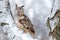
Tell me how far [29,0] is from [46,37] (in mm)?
379

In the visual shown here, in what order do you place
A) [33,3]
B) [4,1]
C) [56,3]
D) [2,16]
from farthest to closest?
[4,1] → [2,16] → [33,3] → [56,3]

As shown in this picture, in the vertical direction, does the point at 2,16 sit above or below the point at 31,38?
Answer: above

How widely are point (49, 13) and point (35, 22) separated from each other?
5.8 inches

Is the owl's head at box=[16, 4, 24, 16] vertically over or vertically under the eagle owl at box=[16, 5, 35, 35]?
over

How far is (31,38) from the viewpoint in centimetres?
153

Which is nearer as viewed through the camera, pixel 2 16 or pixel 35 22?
pixel 35 22

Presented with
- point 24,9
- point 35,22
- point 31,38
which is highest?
point 24,9

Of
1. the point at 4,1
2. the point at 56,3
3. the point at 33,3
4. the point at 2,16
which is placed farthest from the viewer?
the point at 4,1

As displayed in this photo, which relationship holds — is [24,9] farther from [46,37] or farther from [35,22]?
[46,37]

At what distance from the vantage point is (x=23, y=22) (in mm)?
1607

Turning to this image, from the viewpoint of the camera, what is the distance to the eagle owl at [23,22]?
5.10 feet

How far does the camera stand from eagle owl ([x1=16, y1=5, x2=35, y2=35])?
5.10 ft

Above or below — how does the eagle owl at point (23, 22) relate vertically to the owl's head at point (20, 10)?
below

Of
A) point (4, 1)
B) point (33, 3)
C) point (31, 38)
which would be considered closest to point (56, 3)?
point (33, 3)
